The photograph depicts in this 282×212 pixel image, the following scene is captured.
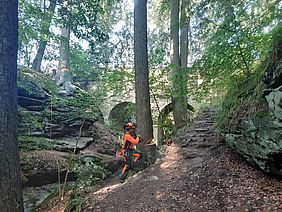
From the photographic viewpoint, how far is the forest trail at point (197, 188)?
3.72m

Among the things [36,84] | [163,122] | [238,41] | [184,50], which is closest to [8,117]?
[238,41]

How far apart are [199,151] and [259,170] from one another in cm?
217

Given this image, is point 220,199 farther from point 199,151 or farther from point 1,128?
point 1,128

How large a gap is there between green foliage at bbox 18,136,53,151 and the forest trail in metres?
3.64

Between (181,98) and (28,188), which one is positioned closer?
(28,188)

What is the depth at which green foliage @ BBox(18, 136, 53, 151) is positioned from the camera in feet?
26.2

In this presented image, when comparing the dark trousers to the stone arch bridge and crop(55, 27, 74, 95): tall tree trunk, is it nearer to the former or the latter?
the stone arch bridge

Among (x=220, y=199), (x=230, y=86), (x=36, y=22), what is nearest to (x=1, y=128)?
(x=220, y=199)

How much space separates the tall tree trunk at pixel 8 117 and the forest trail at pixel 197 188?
1.43 metres

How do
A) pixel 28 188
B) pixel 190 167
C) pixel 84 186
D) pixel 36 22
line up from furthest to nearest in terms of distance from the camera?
pixel 36 22 → pixel 28 188 → pixel 84 186 → pixel 190 167

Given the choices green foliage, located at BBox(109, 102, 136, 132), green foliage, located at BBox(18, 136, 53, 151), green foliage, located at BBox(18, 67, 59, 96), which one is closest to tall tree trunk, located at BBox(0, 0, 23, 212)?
green foliage, located at BBox(18, 136, 53, 151)

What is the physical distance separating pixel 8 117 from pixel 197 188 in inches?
140

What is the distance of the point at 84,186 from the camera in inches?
241

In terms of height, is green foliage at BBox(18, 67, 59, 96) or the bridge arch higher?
green foliage at BBox(18, 67, 59, 96)
